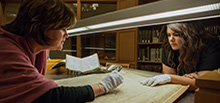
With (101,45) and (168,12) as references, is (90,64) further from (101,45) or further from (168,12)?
(101,45)

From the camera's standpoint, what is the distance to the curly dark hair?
1.54ft

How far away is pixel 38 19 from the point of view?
47 cm

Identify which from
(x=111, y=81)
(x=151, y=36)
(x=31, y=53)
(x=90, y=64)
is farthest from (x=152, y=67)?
(x=31, y=53)

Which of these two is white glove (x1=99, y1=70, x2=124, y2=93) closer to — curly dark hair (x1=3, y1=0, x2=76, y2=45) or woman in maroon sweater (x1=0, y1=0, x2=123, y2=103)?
woman in maroon sweater (x1=0, y1=0, x2=123, y2=103)

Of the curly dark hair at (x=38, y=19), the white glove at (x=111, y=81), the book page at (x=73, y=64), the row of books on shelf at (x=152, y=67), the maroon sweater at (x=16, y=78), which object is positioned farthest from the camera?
the row of books on shelf at (x=152, y=67)

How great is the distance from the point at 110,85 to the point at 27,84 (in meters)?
0.39

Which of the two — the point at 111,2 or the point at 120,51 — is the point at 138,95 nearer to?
the point at 120,51

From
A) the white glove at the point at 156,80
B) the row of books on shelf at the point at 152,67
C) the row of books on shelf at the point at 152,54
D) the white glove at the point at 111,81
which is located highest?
the row of books on shelf at the point at 152,54

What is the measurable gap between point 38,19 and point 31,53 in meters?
0.15

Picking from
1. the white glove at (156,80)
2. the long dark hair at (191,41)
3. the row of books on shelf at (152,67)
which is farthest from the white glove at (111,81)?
the row of books on shelf at (152,67)

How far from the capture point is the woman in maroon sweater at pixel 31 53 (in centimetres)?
36

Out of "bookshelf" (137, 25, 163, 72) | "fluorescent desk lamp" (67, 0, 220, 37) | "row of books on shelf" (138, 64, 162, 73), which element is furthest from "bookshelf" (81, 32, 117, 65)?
"fluorescent desk lamp" (67, 0, 220, 37)

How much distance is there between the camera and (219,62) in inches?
39.0

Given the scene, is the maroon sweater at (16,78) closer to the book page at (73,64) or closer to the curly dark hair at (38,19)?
the curly dark hair at (38,19)
